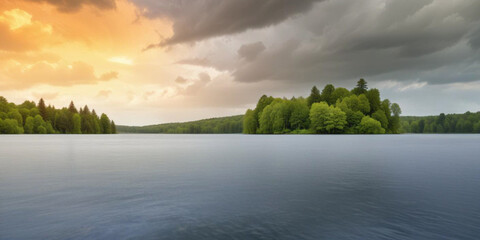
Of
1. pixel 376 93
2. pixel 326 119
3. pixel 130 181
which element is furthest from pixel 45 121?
pixel 130 181

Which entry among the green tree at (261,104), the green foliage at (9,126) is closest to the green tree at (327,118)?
the green tree at (261,104)

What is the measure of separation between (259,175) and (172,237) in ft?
38.6

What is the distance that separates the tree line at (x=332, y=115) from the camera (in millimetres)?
138625

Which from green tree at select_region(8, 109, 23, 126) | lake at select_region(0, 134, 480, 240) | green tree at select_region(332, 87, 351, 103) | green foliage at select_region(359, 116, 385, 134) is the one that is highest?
green tree at select_region(332, 87, 351, 103)

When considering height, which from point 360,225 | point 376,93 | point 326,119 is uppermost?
point 376,93

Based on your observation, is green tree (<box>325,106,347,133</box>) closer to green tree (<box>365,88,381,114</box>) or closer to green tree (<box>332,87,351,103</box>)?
green tree (<box>365,88,381,114</box>)

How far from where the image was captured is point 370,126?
138 meters

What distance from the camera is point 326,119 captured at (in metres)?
139

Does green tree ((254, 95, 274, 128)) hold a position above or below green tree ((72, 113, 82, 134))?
above

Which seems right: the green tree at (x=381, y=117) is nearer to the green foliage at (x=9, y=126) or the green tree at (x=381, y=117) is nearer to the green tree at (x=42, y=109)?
the green foliage at (x=9, y=126)

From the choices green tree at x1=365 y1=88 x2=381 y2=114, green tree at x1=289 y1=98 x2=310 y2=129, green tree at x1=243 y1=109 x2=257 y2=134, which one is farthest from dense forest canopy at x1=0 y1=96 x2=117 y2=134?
green tree at x1=365 y1=88 x2=381 y2=114

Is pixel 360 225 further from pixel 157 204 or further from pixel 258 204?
pixel 157 204

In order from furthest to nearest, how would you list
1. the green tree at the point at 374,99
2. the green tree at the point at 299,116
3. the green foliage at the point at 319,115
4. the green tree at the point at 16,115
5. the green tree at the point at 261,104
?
the green tree at the point at 261,104 → the green tree at the point at 16,115 → the green tree at the point at 374,99 → the green tree at the point at 299,116 → the green foliage at the point at 319,115

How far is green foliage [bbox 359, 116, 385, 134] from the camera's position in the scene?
138 metres
